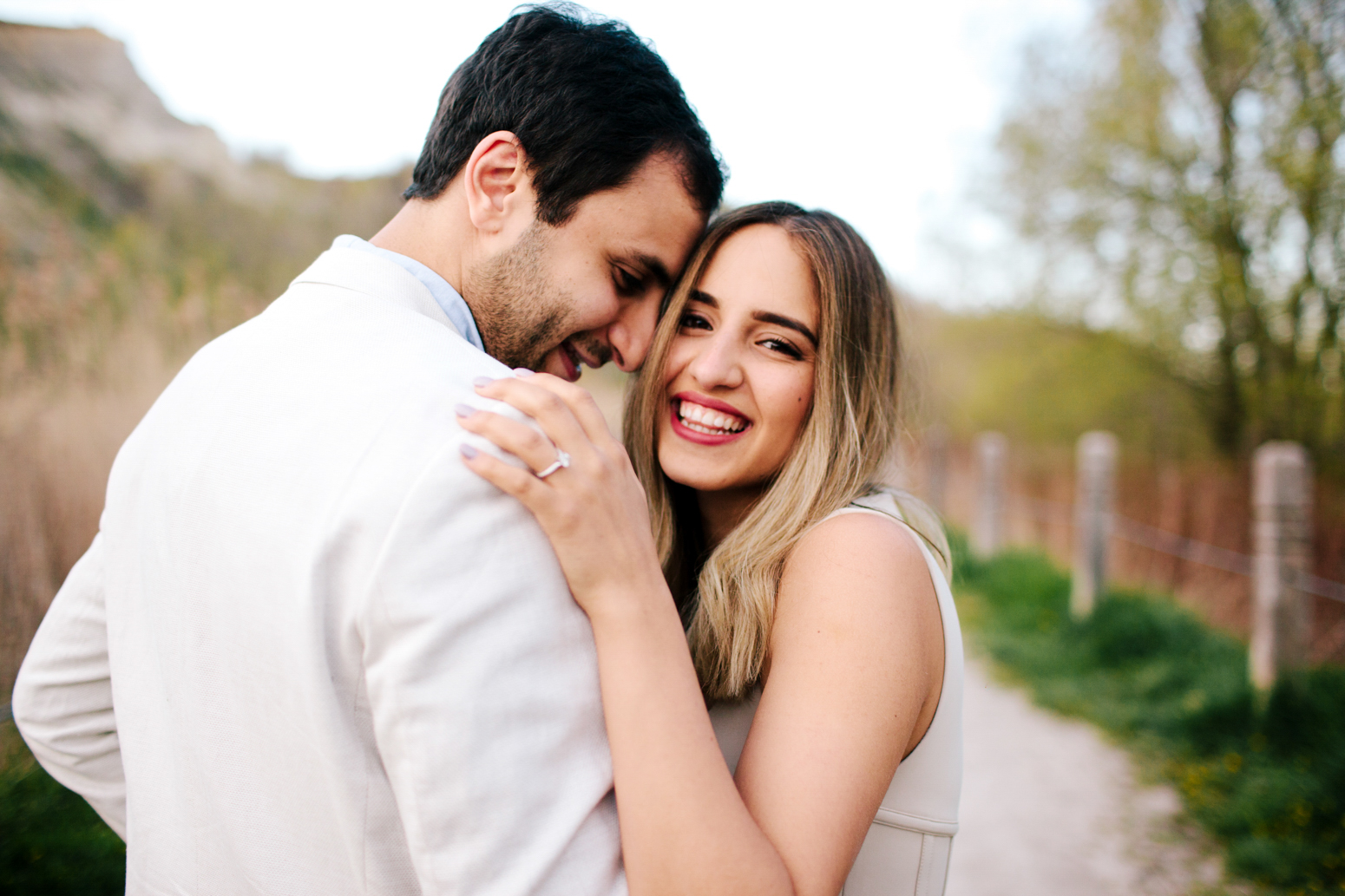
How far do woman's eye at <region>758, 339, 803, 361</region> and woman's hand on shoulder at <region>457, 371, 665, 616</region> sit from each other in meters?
0.92

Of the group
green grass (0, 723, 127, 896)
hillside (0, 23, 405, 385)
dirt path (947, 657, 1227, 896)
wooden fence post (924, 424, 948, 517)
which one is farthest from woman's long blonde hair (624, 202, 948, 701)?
wooden fence post (924, 424, 948, 517)

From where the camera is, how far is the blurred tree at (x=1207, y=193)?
736 cm

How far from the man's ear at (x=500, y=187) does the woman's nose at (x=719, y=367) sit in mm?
577

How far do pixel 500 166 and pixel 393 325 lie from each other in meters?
0.58

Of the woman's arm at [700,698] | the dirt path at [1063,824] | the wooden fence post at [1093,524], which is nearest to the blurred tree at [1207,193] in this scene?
the wooden fence post at [1093,524]

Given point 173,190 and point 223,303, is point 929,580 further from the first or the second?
point 173,190

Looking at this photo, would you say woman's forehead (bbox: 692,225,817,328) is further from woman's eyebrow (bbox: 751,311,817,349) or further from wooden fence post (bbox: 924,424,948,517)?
wooden fence post (bbox: 924,424,948,517)

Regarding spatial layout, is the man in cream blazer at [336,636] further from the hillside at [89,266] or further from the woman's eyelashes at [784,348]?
the hillside at [89,266]

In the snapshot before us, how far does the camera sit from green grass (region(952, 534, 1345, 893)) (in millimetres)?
3572

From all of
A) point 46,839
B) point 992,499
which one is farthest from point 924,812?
point 992,499

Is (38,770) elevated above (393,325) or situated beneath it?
situated beneath

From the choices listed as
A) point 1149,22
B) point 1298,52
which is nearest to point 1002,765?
point 1298,52

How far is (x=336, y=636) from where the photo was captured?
0.99 meters

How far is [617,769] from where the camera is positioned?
1.04 metres
